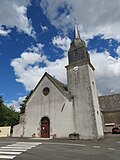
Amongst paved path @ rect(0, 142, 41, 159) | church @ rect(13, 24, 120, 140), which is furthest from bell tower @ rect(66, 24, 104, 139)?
paved path @ rect(0, 142, 41, 159)

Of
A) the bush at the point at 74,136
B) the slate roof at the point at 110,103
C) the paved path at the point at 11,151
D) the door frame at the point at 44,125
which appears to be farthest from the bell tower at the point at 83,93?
the slate roof at the point at 110,103

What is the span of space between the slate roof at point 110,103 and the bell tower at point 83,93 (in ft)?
47.0

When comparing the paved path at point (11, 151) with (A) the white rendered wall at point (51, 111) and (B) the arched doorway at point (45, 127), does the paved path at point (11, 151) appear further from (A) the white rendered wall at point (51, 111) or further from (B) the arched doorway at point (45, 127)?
(B) the arched doorway at point (45, 127)

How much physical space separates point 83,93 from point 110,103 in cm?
1792

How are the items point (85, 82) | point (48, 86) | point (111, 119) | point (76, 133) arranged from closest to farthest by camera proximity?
1. point (76, 133)
2. point (85, 82)
3. point (48, 86)
4. point (111, 119)

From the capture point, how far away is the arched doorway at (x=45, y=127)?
21.6 metres

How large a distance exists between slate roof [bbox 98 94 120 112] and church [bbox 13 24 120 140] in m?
14.0

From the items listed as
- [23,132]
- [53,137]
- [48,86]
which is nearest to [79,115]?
[53,137]

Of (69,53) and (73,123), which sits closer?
(73,123)

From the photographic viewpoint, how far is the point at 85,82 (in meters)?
21.6

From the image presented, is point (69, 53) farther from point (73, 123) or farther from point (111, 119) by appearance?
point (111, 119)

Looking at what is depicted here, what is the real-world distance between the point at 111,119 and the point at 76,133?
17.6m

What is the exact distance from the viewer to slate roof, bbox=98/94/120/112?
117 feet

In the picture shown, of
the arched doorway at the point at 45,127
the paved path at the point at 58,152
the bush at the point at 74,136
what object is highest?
the arched doorway at the point at 45,127
